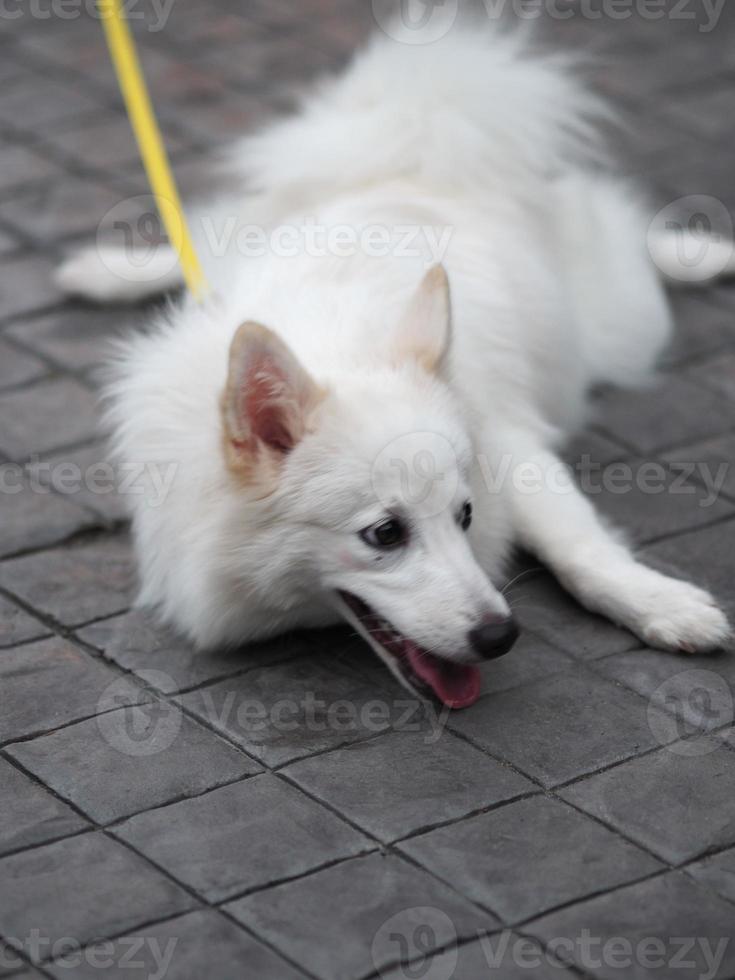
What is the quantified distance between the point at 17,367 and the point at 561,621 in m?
2.08

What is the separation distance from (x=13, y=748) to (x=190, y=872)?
0.58 meters

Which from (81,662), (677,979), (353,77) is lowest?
(677,979)

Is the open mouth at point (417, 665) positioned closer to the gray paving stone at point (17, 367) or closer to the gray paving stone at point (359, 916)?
the gray paving stone at point (359, 916)

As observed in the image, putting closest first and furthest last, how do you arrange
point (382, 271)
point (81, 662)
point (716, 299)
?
1. point (81, 662)
2. point (382, 271)
3. point (716, 299)

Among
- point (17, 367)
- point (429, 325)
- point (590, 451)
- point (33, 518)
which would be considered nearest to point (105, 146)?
point (17, 367)

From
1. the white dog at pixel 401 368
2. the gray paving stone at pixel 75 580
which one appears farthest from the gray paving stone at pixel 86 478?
the white dog at pixel 401 368

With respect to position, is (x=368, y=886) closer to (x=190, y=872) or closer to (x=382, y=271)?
(x=190, y=872)

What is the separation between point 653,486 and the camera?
165 inches

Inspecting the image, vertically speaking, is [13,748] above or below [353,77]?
below

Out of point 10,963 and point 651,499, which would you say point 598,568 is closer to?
point 651,499

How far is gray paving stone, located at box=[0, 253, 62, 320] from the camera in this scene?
5.06 meters

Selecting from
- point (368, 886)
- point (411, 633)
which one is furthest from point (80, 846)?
point (411, 633)

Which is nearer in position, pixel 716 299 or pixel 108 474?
pixel 108 474

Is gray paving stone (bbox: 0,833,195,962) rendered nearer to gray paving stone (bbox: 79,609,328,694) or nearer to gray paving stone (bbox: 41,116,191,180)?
gray paving stone (bbox: 79,609,328,694)
